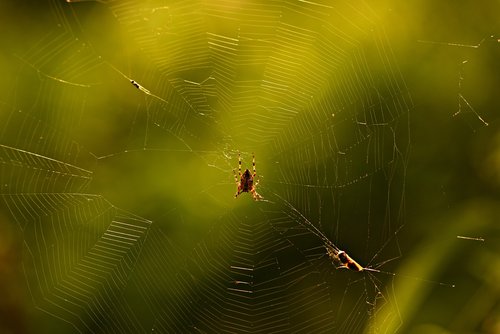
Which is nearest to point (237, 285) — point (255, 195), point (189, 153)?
point (255, 195)

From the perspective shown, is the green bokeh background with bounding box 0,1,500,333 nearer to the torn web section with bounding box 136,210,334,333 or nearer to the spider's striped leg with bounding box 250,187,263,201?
the torn web section with bounding box 136,210,334,333

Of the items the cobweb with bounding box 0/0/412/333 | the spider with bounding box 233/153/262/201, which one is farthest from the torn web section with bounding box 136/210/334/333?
the spider with bounding box 233/153/262/201

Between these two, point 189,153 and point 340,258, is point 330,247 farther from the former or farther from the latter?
point 189,153

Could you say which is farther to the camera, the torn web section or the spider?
the spider

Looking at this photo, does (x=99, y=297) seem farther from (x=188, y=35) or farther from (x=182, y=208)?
(x=188, y=35)

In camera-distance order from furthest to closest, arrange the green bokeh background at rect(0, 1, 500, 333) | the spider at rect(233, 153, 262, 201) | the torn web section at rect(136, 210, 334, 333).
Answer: the spider at rect(233, 153, 262, 201) → the torn web section at rect(136, 210, 334, 333) → the green bokeh background at rect(0, 1, 500, 333)

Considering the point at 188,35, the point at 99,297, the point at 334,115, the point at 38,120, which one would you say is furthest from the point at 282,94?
the point at 99,297

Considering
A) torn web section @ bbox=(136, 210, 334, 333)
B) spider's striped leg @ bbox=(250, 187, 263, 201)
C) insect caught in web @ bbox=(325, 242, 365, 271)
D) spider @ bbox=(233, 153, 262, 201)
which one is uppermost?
spider @ bbox=(233, 153, 262, 201)
